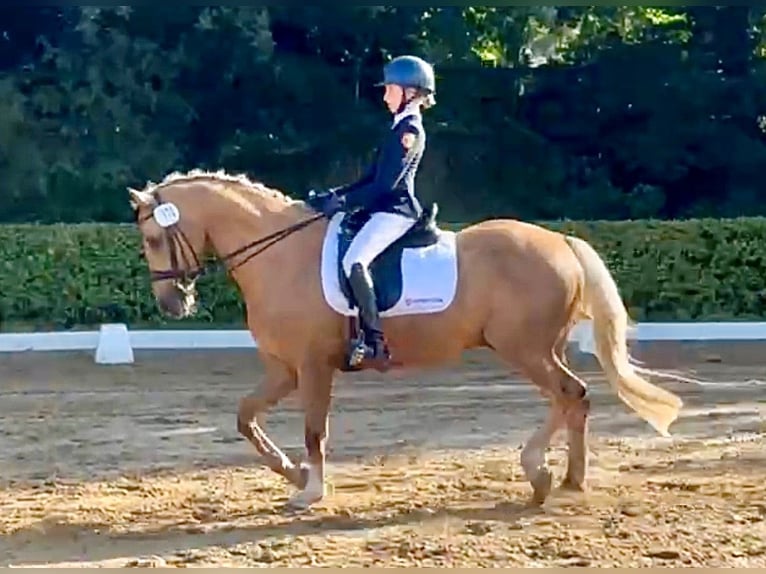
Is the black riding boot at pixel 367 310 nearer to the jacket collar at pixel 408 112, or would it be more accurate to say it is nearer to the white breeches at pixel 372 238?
the white breeches at pixel 372 238

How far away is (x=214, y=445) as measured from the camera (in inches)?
339

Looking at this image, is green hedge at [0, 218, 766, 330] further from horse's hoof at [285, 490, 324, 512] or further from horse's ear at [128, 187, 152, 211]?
horse's hoof at [285, 490, 324, 512]

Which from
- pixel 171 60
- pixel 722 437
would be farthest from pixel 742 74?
pixel 722 437

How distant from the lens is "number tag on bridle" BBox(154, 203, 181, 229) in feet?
22.0

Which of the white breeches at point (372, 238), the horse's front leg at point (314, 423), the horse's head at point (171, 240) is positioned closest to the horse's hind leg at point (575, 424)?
the white breeches at point (372, 238)

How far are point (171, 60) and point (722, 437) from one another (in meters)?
11.5

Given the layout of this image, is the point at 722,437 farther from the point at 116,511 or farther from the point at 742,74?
the point at 742,74

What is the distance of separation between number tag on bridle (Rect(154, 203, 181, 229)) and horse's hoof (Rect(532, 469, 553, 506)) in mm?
2147

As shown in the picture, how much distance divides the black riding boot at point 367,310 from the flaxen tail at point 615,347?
1087mm

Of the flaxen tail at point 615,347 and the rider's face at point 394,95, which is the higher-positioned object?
the rider's face at point 394,95

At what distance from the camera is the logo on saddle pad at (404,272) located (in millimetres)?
6750

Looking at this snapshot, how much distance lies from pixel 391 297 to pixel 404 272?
0.45 feet

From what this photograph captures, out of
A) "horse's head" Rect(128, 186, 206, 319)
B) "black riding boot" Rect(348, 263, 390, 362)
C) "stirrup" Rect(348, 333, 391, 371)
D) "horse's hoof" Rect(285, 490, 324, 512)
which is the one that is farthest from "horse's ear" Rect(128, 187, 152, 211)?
"horse's hoof" Rect(285, 490, 324, 512)

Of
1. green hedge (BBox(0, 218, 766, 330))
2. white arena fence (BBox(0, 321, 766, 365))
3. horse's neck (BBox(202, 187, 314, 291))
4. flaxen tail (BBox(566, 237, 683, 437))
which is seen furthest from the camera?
green hedge (BBox(0, 218, 766, 330))
